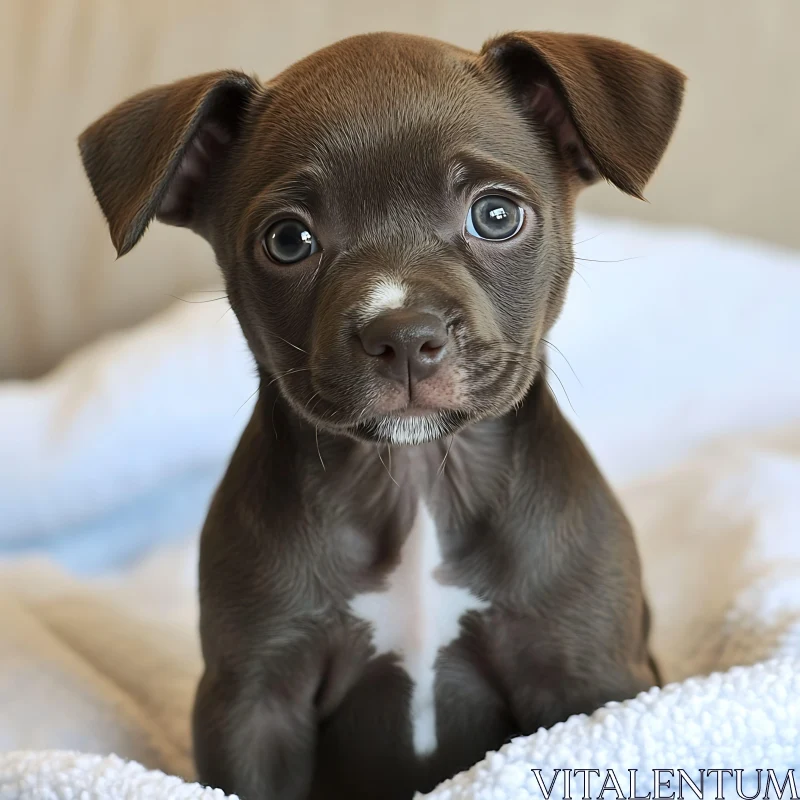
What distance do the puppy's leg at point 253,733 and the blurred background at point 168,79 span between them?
167 centimetres

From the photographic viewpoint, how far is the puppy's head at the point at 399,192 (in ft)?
4.22

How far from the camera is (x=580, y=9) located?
3.04 metres

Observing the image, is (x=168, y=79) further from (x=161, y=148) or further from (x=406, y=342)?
(x=406, y=342)

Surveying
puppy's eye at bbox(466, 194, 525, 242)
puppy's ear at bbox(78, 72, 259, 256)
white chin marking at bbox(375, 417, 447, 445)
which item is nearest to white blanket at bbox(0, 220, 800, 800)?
white chin marking at bbox(375, 417, 447, 445)

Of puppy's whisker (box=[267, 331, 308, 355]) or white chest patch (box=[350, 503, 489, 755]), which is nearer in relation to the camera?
puppy's whisker (box=[267, 331, 308, 355])

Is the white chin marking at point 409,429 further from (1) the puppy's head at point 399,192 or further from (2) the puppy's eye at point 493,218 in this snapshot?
(2) the puppy's eye at point 493,218

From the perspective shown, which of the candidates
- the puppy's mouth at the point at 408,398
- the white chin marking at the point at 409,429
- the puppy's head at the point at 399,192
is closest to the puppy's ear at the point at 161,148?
the puppy's head at the point at 399,192

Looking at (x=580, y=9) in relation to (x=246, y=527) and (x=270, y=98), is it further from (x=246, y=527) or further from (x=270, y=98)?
(x=246, y=527)

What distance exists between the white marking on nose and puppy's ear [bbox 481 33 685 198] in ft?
1.17

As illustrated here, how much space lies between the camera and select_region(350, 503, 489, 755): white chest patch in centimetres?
158

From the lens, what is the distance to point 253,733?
1.56 meters

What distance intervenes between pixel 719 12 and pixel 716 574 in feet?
5.43

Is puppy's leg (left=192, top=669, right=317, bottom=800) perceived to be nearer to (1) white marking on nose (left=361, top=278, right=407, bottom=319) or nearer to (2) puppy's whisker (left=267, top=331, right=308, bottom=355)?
(2) puppy's whisker (left=267, top=331, right=308, bottom=355)

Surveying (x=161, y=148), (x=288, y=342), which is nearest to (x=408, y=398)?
(x=288, y=342)
